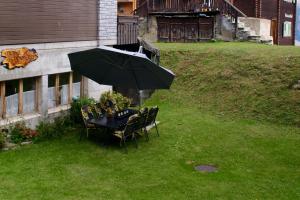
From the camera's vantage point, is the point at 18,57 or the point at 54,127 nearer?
the point at 18,57

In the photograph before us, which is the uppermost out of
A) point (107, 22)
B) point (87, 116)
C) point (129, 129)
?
point (107, 22)

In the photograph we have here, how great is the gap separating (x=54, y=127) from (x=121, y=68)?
10.3 feet

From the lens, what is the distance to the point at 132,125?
1261cm

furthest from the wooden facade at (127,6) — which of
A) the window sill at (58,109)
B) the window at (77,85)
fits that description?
the window sill at (58,109)

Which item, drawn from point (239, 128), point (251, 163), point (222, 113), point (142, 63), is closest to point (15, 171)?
point (142, 63)

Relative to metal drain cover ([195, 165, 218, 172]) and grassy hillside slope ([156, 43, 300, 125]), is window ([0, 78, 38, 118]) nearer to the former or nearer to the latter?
metal drain cover ([195, 165, 218, 172])

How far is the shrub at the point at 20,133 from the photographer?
12.5 m

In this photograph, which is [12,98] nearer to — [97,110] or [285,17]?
[97,110]

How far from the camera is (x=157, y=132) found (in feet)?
46.9

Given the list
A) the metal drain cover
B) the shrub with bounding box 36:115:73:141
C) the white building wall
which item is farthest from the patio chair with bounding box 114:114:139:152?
the white building wall

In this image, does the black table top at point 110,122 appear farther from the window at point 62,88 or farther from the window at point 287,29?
the window at point 287,29

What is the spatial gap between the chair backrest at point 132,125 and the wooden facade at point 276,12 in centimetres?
2505

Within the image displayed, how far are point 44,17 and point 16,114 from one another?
3.10 meters

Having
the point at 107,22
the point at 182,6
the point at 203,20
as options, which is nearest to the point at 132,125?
the point at 107,22
